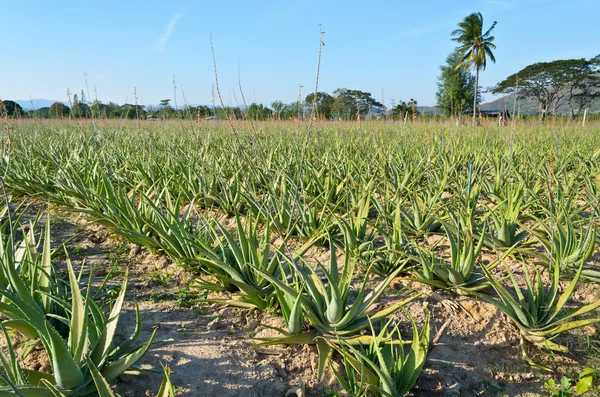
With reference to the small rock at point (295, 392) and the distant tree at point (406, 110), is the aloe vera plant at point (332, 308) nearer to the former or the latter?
the small rock at point (295, 392)

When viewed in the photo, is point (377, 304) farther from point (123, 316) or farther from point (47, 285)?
point (47, 285)

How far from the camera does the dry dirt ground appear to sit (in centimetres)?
163

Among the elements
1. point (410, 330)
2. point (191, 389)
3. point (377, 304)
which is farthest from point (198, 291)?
point (410, 330)


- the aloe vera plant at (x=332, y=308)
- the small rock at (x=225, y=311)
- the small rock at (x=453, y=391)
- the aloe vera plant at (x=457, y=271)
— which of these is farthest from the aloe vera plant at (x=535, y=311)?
the small rock at (x=225, y=311)

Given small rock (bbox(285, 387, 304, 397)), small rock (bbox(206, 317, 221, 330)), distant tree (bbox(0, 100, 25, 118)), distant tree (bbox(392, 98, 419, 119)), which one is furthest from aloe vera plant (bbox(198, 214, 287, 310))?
distant tree (bbox(392, 98, 419, 119))

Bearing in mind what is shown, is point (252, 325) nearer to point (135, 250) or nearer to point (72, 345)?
point (72, 345)

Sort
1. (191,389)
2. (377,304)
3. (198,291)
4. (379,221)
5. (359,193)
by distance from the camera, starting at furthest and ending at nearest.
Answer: (359,193) < (379,221) < (198,291) < (377,304) < (191,389)

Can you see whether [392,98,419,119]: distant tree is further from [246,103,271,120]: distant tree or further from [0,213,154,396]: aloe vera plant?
[0,213,154,396]: aloe vera plant

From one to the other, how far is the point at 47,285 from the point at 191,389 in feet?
3.00

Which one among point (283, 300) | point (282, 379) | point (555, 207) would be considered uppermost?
point (555, 207)

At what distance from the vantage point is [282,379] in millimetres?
1672

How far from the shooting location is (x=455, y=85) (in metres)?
34.1

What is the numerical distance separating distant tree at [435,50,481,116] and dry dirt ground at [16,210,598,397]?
31129mm

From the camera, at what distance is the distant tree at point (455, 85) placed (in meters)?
33.7
